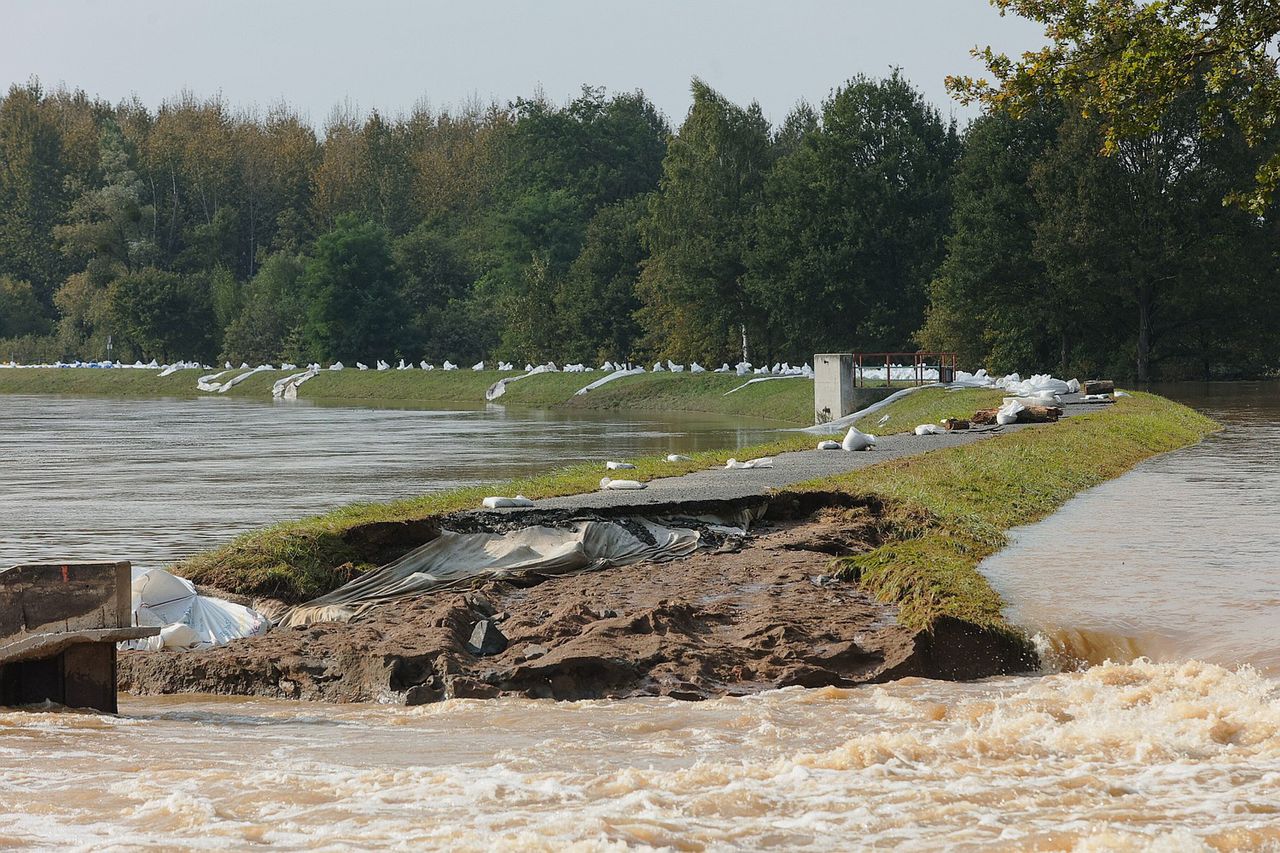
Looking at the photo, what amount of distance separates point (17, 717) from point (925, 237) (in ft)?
168

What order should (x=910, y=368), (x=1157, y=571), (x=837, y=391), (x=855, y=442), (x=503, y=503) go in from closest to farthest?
(x=1157, y=571), (x=503, y=503), (x=855, y=442), (x=837, y=391), (x=910, y=368)

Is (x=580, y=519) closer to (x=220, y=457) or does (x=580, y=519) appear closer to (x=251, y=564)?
(x=251, y=564)

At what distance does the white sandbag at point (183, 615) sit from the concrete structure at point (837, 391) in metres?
29.6

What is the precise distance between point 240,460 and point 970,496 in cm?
1532

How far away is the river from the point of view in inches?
235

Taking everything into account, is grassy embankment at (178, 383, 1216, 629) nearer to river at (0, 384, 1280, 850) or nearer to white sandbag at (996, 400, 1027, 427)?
river at (0, 384, 1280, 850)

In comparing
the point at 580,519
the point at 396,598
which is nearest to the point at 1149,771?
the point at 396,598

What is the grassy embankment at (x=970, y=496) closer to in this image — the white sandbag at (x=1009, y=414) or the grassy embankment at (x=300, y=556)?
the white sandbag at (x=1009, y=414)

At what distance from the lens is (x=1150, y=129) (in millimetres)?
18328

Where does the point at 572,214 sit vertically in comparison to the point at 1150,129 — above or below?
above

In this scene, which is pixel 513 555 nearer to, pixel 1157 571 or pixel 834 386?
pixel 1157 571

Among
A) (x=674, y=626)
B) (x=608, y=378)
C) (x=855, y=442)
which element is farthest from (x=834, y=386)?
(x=674, y=626)

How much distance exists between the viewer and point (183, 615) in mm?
9867

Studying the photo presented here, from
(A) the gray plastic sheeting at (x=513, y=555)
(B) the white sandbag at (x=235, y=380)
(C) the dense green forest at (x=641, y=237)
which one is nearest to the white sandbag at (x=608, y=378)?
(C) the dense green forest at (x=641, y=237)
